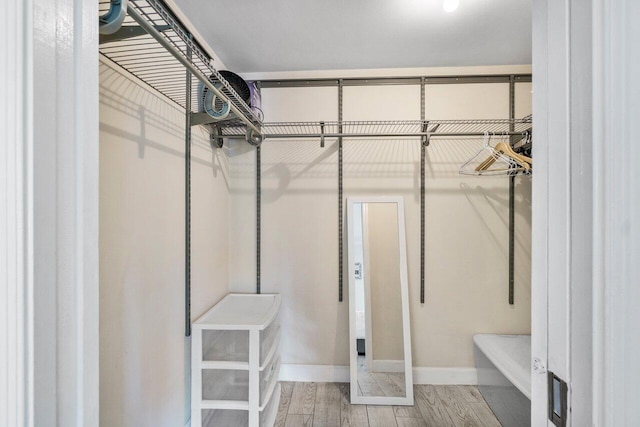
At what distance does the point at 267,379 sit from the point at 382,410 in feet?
2.74

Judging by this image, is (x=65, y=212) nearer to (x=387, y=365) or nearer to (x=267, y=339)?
(x=267, y=339)

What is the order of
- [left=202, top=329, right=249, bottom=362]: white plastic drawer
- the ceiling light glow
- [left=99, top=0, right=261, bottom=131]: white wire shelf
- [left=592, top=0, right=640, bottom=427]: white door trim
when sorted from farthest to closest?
1. [left=202, top=329, right=249, bottom=362]: white plastic drawer
2. the ceiling light glow
3. [left=99, top=0, right=261, bottom=131]: white wire shelf
4. [left=592, top=0, right=640, bottom=427]: white door trim

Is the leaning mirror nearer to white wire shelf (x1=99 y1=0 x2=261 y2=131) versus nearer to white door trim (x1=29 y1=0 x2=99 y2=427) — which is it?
white wire shelf (x1=99 y1=0 x2=261 y2=131)

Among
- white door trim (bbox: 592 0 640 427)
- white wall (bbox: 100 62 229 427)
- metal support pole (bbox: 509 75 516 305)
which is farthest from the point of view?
metal support pole (bbox: 509 75 516 305)

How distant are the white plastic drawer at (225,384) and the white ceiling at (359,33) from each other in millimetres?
1947

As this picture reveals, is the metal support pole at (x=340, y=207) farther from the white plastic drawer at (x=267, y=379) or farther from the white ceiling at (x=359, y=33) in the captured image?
the white plastic drawer at (x=267, y=379)

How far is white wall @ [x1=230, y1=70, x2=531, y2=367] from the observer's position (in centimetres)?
209

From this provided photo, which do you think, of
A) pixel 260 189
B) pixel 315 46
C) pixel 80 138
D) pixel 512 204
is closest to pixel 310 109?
pixel 315 46

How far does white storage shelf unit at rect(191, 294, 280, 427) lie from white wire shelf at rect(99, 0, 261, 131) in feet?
3.83

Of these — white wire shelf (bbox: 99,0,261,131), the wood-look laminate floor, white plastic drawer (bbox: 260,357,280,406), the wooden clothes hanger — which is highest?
white wire shelf (bbox: 99,0,261,131)

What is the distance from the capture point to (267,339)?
1618mm

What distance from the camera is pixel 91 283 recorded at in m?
0.47

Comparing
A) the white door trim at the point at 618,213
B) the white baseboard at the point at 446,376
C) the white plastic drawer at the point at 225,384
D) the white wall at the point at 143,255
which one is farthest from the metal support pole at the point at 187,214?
the white baseboard at the point at 446,376

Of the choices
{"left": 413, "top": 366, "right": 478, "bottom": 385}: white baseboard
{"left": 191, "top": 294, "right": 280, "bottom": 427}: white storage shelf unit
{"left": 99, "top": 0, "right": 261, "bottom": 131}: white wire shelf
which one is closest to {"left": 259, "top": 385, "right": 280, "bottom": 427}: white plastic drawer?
{"left": 191, "top": 294, "right": 280, "bottom": 427}: white storage shelf unit
